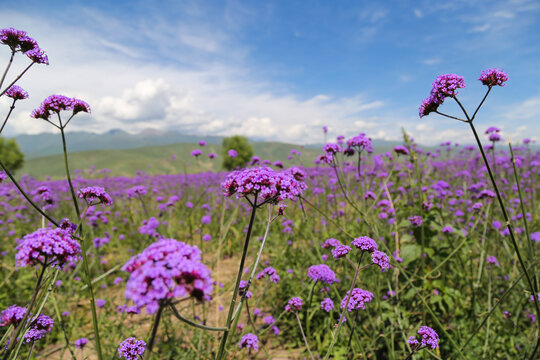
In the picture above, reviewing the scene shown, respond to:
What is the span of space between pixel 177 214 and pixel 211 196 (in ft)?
→ 9.38

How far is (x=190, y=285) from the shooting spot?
3.75 feet

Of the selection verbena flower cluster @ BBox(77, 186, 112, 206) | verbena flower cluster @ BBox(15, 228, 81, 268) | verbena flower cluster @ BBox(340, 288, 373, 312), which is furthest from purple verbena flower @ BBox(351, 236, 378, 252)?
verbena flower cluster @ BBox(77, 186, 112, 206)

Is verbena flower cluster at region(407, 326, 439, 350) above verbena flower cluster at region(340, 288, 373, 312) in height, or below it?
below

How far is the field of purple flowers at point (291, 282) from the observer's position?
1.53 m

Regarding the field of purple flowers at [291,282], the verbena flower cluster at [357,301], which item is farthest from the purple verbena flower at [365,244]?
the verbena flower cluster at [357,301]

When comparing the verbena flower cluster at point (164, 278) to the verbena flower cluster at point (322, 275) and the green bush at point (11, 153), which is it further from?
the green bush at point (11, 153)

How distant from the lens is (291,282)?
16.1 ft

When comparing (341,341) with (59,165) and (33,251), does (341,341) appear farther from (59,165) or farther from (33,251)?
(59,165)

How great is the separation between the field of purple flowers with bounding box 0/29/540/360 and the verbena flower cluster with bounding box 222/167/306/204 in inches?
0.4

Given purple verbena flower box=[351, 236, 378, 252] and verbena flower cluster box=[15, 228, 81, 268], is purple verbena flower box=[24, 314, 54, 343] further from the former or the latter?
purple verbena flower box=[351, 236, 378, 252]

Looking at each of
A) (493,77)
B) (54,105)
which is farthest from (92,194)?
(493,77)

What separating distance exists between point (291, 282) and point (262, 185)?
3667mm

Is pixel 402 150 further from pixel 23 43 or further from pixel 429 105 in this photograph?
pixel 23 43

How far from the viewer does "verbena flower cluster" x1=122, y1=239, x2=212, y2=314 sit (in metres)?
1.08
